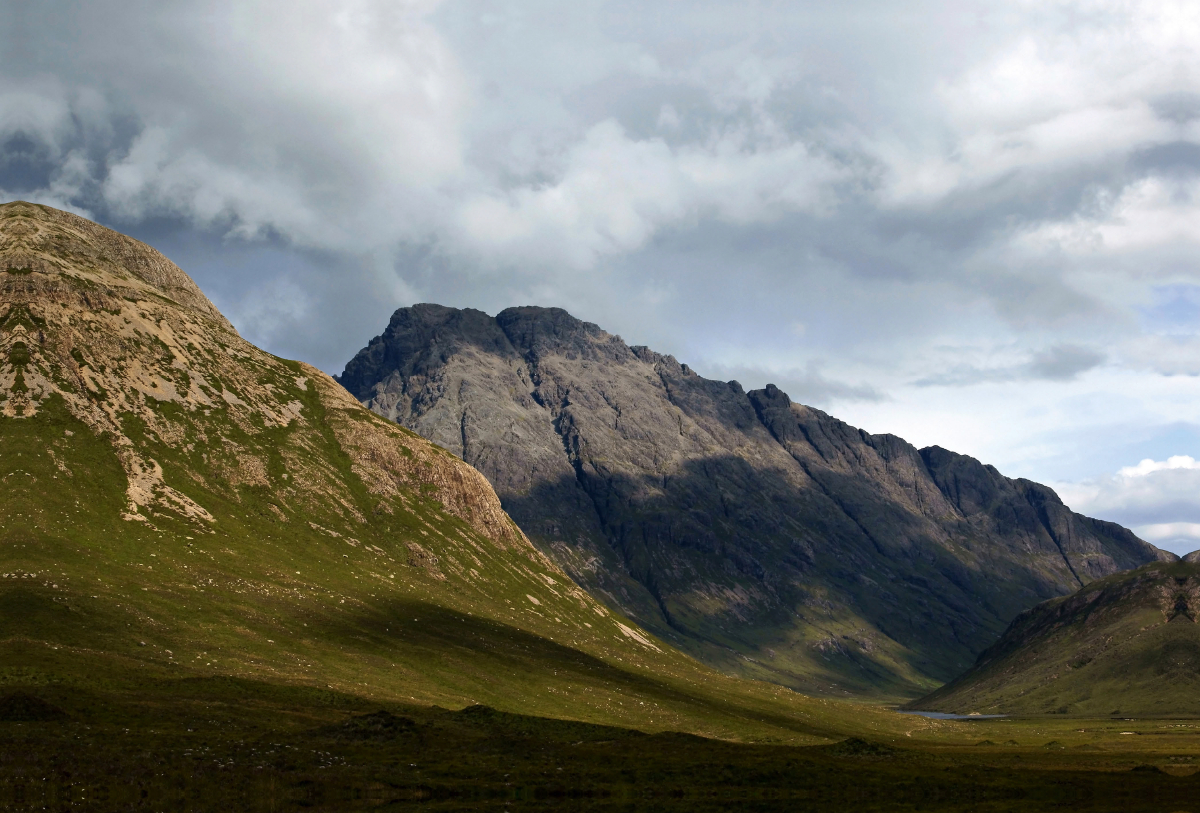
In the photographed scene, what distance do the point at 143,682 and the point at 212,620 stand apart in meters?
49.9

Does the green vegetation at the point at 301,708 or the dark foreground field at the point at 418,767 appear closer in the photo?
the dark foreground field at the point at 418,767

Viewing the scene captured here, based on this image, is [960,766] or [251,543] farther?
[251,543]

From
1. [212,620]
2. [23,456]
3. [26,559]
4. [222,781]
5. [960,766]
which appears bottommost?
[960,766]

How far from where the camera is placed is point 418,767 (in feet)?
243

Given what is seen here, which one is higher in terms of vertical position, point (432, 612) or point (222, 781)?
point (432, 612)

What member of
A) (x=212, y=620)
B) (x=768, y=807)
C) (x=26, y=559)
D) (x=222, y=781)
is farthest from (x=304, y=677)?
(x=768, y=807)

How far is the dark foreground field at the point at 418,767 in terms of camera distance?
5844 cm

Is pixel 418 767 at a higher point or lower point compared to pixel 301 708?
lower

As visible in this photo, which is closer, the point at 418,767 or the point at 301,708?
the point at 418,767

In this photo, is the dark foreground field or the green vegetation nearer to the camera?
the dark foreground field

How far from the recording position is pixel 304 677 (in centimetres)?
12575

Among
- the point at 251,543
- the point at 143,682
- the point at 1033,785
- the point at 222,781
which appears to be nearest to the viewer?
the point at 222,781

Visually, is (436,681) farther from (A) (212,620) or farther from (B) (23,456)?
(B) (23,456)

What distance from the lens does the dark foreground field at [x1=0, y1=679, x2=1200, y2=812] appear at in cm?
5844
